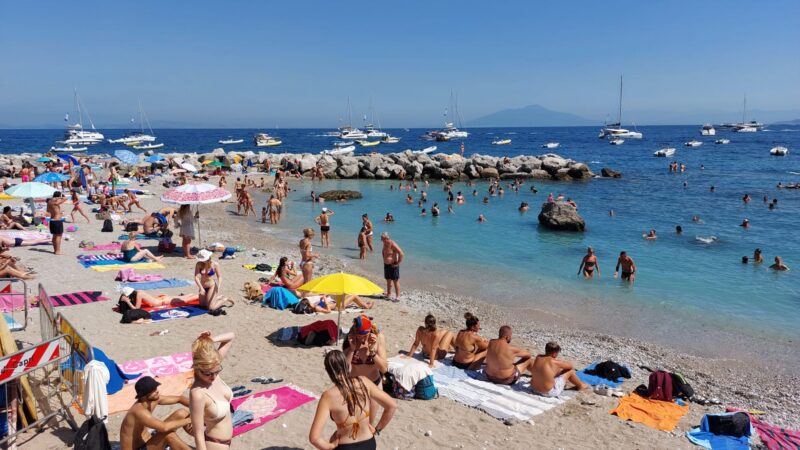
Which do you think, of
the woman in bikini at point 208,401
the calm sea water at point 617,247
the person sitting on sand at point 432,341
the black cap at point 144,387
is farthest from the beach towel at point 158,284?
the woman in bikini at point 208,401

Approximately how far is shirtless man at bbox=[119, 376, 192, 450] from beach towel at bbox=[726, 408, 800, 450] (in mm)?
7125

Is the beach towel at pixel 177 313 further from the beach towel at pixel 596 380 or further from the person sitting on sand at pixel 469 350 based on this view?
the beach towel at pixel 596 380

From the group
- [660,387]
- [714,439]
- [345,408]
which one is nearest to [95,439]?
[345,408]

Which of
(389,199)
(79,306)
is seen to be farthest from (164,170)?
(79,306)

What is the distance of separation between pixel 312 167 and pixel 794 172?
146 ft

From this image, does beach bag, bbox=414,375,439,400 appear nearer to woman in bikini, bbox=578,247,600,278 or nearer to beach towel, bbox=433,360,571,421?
beach towel, bbox=433,360,571,421

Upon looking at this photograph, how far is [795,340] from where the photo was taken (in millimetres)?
11469

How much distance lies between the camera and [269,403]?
22.2ft

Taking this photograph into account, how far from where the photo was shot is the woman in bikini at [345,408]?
13.0 ft

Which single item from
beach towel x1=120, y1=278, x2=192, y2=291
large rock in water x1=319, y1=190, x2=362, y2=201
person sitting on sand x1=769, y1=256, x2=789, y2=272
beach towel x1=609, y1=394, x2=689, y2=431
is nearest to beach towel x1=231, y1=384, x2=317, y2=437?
beach towel x1=609, y1=394, x2=689, y2=431

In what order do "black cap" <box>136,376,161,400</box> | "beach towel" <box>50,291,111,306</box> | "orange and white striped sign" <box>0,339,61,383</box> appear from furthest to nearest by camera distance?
"beach towel" <box>50,291,111,306</box>, "orange and white striped sign" <box>0,339,61,383</box>, "black cap" <box>136,376,161,400</box>

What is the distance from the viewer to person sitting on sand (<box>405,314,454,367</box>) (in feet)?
28.2

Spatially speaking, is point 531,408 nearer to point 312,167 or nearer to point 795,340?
point 795,340

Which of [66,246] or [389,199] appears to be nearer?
[66,246]
